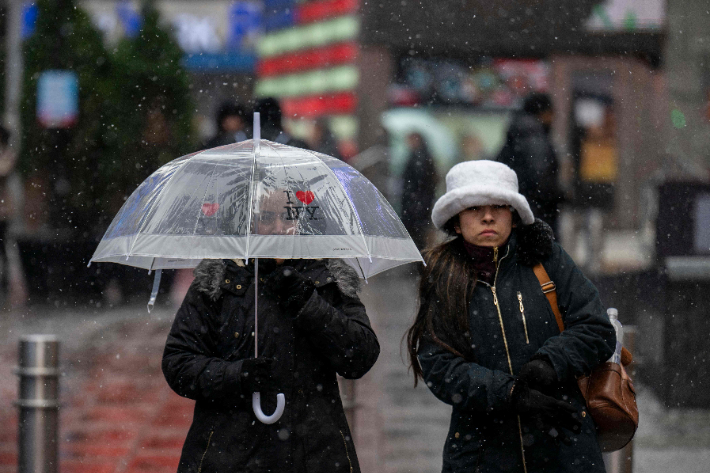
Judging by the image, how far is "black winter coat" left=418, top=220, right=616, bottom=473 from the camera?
3025 millimetres

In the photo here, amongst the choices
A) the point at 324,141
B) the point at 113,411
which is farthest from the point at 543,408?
the point at 324,141

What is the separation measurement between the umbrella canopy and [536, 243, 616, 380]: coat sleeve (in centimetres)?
54

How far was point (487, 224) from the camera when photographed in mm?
3199

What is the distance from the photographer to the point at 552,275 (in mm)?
3158

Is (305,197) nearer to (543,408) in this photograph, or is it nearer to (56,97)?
(543,408)

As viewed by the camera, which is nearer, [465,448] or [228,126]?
[465,448]

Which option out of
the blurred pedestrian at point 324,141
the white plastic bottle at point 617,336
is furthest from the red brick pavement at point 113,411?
the white plastic bottle at point 617,336

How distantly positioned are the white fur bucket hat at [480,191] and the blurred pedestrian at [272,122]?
311cm

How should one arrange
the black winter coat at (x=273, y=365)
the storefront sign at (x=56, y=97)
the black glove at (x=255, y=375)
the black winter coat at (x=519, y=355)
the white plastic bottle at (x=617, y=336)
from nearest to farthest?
the black glove at (x=255, y=375) → the black winter coat at (x=273, y=365) → the black winter coat at (x=519, y=355) → the white plastic bottle at (x=617, y=336) → the storefront sign at (x=56, y=97)

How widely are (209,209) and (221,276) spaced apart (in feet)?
0.88

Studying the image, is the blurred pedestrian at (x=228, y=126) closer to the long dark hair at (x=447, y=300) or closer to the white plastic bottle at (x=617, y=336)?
the long dark hair at (x=447, y=300)

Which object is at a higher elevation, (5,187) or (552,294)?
(5,187)

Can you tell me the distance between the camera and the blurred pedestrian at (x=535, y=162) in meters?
6.54

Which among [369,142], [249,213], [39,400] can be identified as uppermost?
[369,142]
